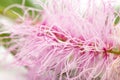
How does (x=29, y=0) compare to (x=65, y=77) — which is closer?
(x=65, y=77)

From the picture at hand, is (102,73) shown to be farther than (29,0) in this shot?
No

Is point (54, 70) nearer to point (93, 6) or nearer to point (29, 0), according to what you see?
point (93, 6)

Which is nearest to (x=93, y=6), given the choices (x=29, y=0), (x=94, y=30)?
(x=94, y=30)

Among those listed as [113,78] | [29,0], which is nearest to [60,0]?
[113,78]

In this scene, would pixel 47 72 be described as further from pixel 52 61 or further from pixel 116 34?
pixel 116 34

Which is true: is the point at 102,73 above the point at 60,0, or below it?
below

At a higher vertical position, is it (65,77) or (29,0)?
(29,0)
